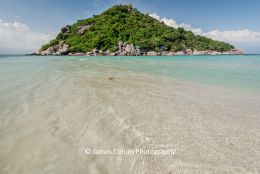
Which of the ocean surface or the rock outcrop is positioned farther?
the rock outcrop

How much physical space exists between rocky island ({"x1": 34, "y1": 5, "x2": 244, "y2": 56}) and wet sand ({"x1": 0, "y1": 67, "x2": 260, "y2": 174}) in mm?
70953

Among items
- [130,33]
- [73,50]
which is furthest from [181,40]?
[73,50]

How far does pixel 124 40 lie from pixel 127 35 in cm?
595

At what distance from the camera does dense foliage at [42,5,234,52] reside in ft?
267

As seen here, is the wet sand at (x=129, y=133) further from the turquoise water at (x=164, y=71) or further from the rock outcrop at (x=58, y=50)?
the rock outcrop at (x=58, y=50)

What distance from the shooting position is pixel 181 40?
321 ft

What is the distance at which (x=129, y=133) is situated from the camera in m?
3.44

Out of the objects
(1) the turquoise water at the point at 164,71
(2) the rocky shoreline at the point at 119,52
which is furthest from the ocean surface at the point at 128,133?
(2) the rocky shoreline at the point at 119,52

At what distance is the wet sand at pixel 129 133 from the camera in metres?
2.51

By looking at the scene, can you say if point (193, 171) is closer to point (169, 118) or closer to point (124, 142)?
point (124, 142)

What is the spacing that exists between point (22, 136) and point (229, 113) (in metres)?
5.11

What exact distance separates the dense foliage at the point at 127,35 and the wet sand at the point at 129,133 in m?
74.6

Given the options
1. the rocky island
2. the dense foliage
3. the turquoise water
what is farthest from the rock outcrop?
the turquoise water

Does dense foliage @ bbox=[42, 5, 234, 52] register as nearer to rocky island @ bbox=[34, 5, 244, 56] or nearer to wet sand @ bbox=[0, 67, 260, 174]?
rocky island @ bbox=[34, 5, 244, 56]
